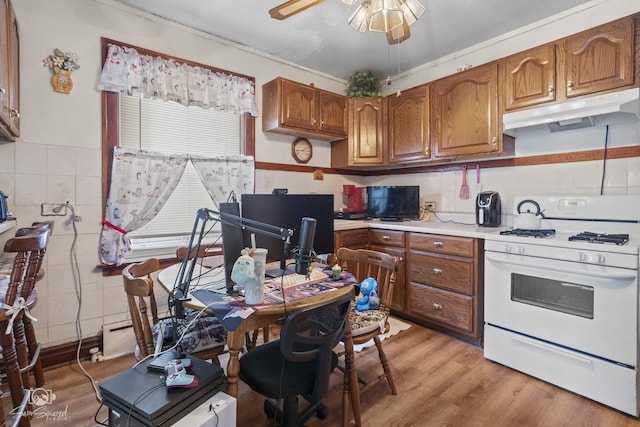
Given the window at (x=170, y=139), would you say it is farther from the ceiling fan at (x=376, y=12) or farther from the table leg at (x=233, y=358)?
the table leg at (x=233, y=358)

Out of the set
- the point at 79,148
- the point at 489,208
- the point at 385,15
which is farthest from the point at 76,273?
the point at 489,208

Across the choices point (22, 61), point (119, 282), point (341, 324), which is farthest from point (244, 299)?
point (22, 61)

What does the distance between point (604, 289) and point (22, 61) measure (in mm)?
3706

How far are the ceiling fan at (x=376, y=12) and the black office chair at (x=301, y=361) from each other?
4.87ft

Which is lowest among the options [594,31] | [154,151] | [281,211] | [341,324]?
[341,324]

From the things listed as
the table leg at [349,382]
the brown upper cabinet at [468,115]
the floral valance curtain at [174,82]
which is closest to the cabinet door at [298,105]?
the floral valance curtain at [174,82]

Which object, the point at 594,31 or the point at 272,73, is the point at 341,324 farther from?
the point at 272,73

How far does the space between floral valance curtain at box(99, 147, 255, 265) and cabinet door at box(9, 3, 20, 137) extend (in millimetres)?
544

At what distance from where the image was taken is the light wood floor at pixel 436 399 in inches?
63.4

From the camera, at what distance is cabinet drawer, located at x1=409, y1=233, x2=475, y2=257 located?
2.38 meters

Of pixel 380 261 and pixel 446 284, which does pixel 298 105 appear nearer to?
pixel 380 261

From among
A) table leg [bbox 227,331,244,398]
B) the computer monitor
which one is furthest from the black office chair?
the computer monitor

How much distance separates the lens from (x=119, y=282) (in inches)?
92.0

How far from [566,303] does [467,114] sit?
5.32ft
